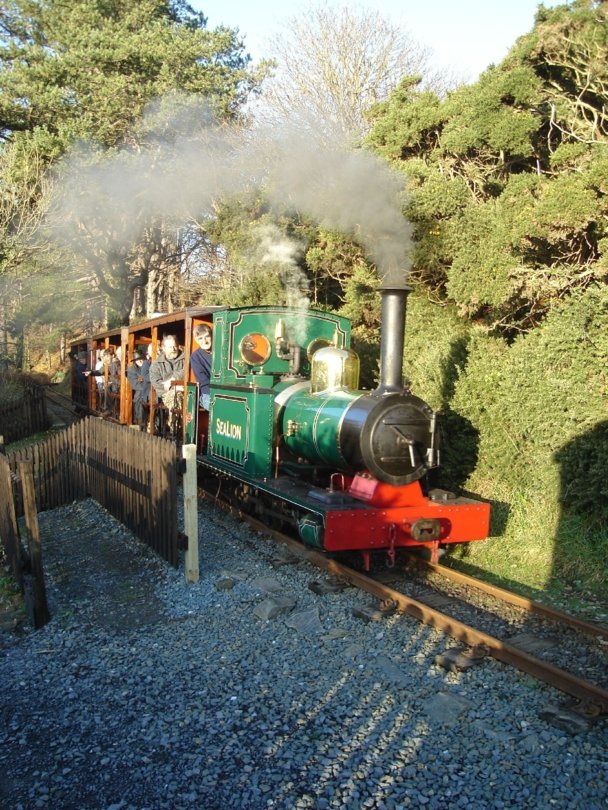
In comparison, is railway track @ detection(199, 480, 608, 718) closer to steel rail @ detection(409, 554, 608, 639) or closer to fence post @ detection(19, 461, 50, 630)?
steel rail @ detection(409, 554, 608, 639)

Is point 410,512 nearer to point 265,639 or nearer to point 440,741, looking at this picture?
point 265,639

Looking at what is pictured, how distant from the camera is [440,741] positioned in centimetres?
312

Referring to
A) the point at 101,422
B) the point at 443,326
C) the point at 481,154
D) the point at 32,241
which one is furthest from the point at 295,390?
the point at 32,241

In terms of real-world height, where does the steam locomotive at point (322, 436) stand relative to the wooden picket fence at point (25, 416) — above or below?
above

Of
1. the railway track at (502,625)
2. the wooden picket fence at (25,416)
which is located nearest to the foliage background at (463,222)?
the railway track at (502,625)

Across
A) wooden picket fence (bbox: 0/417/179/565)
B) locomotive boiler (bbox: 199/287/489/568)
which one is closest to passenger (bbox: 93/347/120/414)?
wooden picket fence (bbox: 0/417/179/565)

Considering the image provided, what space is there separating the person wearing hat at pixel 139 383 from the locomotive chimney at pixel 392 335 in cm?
561

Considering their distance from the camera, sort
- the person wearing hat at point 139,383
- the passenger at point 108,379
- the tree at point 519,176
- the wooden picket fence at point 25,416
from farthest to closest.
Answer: the wooden picket fence at point 25,416
the passenger at point 108,379
the person wearing hat at point 139,383
the tree at point 519,176

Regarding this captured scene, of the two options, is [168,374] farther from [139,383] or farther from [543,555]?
[543,555]

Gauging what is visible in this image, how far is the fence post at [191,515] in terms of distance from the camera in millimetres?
5457

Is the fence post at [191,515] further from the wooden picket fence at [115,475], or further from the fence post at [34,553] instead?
the fence post at [34,553]

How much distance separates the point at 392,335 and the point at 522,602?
2.32m

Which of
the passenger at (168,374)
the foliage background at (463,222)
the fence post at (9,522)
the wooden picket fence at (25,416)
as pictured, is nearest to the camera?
the fence post at (9,522)

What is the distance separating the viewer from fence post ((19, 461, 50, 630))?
182 inches
